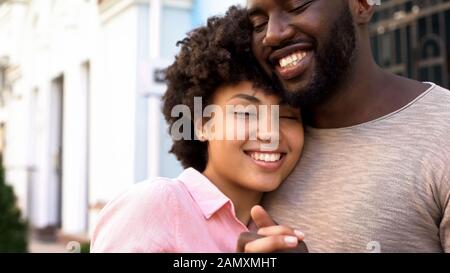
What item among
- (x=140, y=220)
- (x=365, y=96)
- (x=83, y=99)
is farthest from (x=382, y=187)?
(x=83, y=99)

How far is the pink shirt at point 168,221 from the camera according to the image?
5.46 feet

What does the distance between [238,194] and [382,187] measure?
1.44 feet

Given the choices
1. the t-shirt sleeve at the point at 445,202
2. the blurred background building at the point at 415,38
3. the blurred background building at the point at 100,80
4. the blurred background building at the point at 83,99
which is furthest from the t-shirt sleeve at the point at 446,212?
the blurred background building at the point at 415,38

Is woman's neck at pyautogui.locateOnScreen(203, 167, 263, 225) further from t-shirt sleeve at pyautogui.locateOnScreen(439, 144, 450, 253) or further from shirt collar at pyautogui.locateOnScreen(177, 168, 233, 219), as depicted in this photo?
t-shirt sleeve at pyautogui.locateOnScreen(439, 144, 450, 253)

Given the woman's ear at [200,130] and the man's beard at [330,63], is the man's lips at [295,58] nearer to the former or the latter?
the man's beard at [330,63]

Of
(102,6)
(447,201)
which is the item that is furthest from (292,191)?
(102,6)

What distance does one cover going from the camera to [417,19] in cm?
606

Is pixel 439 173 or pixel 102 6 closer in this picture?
pixel 439 173

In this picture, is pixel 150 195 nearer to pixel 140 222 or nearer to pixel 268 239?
pixel 140 222

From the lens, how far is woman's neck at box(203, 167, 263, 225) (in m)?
1.97

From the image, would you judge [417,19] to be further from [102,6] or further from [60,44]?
[60,44]

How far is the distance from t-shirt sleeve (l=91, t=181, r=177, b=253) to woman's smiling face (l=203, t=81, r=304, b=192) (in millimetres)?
250

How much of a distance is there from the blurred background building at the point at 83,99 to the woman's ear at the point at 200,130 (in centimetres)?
369
